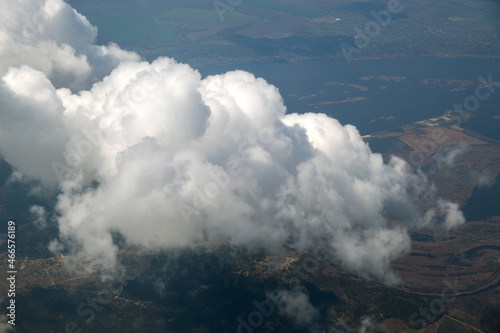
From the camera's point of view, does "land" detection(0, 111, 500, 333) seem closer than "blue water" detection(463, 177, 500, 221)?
Yes

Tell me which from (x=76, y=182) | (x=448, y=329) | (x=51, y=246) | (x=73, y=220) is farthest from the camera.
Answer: (x=76, y=182)

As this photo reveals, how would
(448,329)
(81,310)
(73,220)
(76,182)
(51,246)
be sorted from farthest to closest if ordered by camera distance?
(76,182)
(73,220)
(51,246)
(81,310)
(448,329)

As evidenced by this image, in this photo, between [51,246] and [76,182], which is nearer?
[51,246]

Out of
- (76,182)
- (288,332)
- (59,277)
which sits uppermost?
(76,182)

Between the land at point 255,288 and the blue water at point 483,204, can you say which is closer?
the land at point 255,288

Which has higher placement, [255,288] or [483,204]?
[483,204]

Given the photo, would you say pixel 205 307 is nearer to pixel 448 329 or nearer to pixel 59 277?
pixel 59 277

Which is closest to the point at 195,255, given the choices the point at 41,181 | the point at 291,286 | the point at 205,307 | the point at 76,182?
the point at 205,307

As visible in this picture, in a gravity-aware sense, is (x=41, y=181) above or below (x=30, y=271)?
above

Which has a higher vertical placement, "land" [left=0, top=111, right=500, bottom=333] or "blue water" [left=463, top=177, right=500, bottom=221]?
"blue water" [left=463, top=177, right=500, bottom=221]

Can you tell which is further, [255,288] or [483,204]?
[483,204]

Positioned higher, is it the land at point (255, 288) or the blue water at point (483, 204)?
the blue water at point (483, 204)
